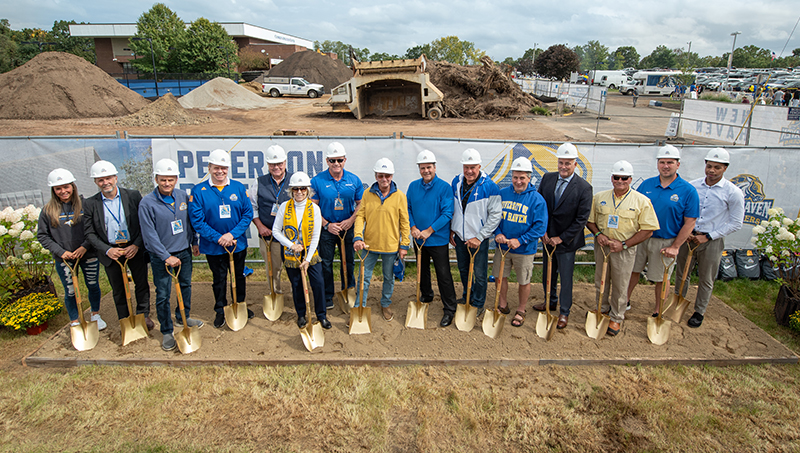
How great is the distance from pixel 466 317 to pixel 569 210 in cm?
175

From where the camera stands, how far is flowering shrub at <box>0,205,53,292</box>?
5203mm

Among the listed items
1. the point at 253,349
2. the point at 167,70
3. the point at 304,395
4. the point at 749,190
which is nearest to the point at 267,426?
the point at 304,395

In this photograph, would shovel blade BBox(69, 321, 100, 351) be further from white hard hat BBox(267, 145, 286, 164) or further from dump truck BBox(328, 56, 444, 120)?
dump truck BBox(328, 56, 444, 120)

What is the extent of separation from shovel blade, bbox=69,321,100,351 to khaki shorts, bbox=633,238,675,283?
6426 mm

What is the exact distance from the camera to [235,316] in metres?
5.23

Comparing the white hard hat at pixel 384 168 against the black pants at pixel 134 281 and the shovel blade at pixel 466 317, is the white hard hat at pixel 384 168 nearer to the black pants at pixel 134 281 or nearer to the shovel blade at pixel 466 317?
the shovel blade at pixel 466 317

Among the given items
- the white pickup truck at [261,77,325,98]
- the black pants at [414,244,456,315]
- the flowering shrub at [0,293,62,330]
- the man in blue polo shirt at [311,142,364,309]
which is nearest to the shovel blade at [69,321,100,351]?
the flowering shrub at [0,293,62,330]

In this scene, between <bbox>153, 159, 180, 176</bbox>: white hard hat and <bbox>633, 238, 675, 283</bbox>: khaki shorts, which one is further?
<bbox>633, 238, 675, 283</bbox>: khaki shorts

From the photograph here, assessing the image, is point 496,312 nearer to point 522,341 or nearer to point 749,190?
point 522,341

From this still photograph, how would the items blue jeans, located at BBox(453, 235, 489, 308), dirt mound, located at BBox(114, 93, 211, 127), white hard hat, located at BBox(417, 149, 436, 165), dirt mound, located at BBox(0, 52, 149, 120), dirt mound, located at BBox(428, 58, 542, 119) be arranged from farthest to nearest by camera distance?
dirt mound, located at BBox(428, 58, 542, 119) < dirt mound, located at BBox(0, 52, 149, 120) < dirt mound, located at BBox(114, 93, 211, 127) < blue jeans, located at BBox(453, 235, 489, 308) < white hard hat, located at BBox(417, 149, 436, 165)

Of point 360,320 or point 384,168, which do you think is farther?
point 360,320

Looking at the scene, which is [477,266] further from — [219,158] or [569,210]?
[219,158]

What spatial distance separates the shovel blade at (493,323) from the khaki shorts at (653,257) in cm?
180

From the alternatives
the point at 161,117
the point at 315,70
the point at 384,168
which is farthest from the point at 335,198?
the point at 315,70
